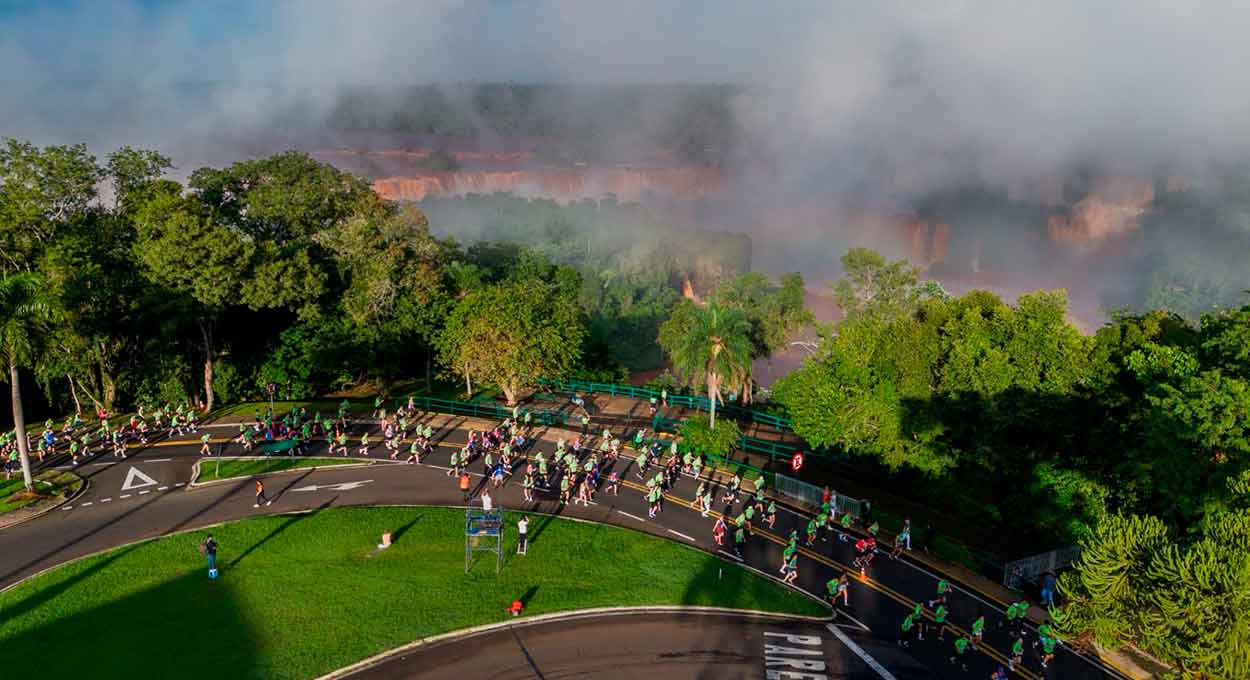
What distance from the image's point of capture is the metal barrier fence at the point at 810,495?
34781 mm

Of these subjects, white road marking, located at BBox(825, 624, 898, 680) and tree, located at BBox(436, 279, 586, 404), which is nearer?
white road marking, located at BBox(825, 624, 898, 680)

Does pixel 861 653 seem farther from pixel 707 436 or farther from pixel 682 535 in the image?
pixel 707 436

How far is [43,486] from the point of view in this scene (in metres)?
35.6

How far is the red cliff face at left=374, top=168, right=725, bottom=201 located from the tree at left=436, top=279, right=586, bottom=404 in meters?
126

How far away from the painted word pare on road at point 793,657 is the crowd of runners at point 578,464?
259cm

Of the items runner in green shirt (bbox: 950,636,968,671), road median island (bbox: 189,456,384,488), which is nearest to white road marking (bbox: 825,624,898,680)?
runner in green shirt (bbox: 950,636,968,671)

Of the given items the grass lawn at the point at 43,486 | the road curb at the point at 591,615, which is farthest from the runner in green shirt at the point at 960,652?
the grass lawn at the point at 43,486

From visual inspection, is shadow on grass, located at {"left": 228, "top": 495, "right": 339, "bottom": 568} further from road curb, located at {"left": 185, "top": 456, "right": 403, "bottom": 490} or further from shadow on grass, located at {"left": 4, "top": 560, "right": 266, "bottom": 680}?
road curb, located at {"left": 185, "top": 456, "right": 403, "bottom": 490}

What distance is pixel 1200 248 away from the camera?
322 ft

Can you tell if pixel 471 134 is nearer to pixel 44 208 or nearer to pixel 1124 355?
pixel 44 208

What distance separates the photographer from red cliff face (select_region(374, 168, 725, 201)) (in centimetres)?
17812

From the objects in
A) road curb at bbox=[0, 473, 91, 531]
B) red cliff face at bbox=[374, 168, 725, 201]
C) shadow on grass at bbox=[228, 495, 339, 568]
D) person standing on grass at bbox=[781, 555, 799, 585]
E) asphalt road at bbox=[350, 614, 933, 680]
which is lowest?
asphalt road at bbox=[350, 614, 933, 680]

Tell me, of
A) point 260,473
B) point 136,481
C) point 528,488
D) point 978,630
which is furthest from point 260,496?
point 978,630

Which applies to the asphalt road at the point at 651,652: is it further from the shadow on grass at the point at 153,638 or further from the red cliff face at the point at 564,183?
the red cliff face at the point at 564,183
